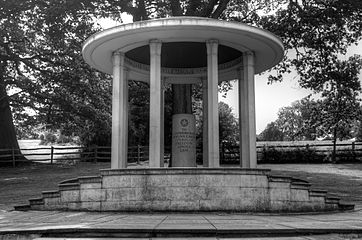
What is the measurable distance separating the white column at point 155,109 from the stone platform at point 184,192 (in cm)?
164

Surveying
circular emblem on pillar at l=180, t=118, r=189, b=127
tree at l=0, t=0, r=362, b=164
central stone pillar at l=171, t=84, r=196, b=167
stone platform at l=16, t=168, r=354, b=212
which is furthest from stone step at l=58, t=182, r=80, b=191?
tree at l=0, t=0, r=362, b=164

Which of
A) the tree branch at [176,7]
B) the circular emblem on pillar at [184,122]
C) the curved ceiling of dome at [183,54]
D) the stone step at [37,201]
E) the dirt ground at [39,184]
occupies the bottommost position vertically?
the dirt ground at [39,184]

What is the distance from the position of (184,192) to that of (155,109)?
10.0 ft

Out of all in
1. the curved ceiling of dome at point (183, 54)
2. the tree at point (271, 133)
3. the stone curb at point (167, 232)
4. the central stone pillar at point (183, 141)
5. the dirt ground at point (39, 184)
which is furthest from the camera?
the tree at point (271, 133)

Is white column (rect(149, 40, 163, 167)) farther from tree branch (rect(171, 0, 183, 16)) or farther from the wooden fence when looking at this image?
the wooden fence

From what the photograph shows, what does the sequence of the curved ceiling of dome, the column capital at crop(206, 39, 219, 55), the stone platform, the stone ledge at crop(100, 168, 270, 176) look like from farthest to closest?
the curved ceiling of dome < the column capital at crop(206, 39, 219, 55) < the stone ledge at crop(100, 168, 270, 176) < the stone platform

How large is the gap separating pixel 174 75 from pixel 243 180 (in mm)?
8363

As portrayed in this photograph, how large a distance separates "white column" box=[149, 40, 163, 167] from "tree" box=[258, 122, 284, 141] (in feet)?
311

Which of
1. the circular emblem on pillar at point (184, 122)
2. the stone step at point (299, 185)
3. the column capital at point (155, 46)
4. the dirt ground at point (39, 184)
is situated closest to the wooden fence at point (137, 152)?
the dirt ground at point (39, 184)

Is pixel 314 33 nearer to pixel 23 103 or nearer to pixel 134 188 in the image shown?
pixel 134 188

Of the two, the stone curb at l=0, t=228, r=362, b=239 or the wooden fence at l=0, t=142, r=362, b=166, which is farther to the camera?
the wooden fence at l=0, t=142, r=362, b=166

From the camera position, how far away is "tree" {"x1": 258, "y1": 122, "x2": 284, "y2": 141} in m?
105

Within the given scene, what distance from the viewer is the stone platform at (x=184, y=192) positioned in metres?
10.6

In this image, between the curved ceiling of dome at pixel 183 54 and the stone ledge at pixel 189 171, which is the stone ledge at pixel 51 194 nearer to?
the stone ledge at pixel 189 171
